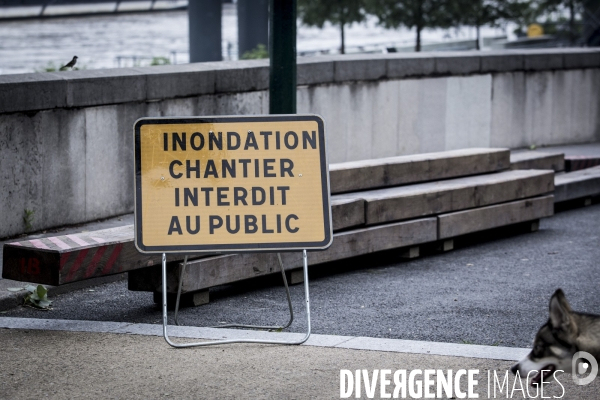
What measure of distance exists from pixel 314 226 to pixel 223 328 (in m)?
0.92

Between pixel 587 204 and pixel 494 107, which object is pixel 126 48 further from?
pixel 587 204

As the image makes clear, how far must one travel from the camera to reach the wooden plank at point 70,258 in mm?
5945

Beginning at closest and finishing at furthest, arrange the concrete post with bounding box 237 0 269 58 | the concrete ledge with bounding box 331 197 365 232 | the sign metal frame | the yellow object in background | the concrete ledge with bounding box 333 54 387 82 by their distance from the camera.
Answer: the sign metal frame < the concrete ledge with bounding box 331 197 365 232 < the concrete ledge with bounding box 333 54 387 82 < the concrete post with bounding box 237 0 269 58 < the yellow object in background

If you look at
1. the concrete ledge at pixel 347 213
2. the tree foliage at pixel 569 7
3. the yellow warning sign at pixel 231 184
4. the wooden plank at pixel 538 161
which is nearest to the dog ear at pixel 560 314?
the yellow warning sign at pixel 231 184

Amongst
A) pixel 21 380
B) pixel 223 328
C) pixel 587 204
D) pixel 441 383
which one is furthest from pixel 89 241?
pixel 587 204

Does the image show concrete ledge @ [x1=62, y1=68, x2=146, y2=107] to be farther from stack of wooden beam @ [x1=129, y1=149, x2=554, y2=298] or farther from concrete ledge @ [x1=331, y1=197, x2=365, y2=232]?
concrete ledge @ [x1=331, y1=197, x2=365, y2=232]

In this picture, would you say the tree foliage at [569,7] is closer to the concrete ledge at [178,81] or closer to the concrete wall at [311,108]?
the concrete wall at [311,108]

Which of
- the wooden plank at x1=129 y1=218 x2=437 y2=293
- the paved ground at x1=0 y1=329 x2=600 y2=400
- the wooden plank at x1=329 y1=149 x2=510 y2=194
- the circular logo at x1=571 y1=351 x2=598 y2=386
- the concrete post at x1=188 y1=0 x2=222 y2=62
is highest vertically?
the concrete post at x1=188 y1=0 x2=222 y2=62

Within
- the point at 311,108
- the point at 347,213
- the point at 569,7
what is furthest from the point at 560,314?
the point at 569,7

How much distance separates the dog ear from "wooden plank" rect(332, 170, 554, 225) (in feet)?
13.2

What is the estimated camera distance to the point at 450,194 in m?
8.70

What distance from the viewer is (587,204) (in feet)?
38.5

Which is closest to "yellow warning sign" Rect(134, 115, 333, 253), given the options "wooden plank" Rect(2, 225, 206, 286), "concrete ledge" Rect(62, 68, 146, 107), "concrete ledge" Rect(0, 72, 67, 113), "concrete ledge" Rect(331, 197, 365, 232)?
"wooden plank" Rect(2, 225, 206, 286)

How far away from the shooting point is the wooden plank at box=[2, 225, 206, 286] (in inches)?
234
